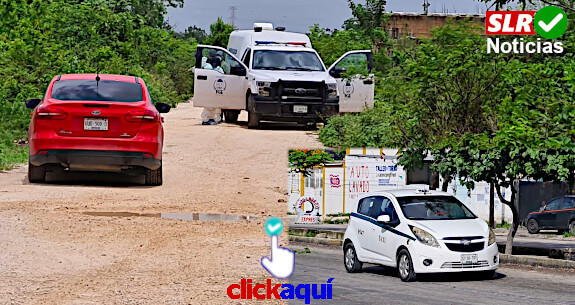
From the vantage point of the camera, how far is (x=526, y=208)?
34.8m

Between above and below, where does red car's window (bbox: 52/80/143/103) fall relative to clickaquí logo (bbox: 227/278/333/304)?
A: above

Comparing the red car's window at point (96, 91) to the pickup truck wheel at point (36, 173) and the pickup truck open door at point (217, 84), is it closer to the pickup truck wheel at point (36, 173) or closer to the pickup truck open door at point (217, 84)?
the pickup truck wheel at point (36, 173)

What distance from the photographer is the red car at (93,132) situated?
1372cm

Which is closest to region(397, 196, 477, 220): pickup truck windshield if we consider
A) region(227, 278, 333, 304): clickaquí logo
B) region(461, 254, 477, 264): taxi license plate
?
region(461, 254, 477, 264): taxi license plate

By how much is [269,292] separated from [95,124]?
589 centimetres

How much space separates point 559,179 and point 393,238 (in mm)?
3552

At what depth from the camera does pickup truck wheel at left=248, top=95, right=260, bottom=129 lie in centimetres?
2180

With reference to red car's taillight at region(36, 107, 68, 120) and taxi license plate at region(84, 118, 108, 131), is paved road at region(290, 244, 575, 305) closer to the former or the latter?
taxi license plate at region(84, 118, 108, 131)

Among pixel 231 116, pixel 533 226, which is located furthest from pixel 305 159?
pixel 533 226

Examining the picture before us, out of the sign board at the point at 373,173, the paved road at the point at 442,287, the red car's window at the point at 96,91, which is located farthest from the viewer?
the sign board at the point at 373,173

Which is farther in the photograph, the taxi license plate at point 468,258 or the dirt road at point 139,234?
the taxi license plate at point 468,258

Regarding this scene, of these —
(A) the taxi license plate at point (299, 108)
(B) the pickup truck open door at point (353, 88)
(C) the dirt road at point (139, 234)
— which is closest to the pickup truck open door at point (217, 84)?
(A) the taxi license plate at point (299, 108)

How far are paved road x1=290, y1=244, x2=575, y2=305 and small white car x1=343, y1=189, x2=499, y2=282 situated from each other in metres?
0.25

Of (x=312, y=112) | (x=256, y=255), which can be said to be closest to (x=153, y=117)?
(x=256, y=255)
